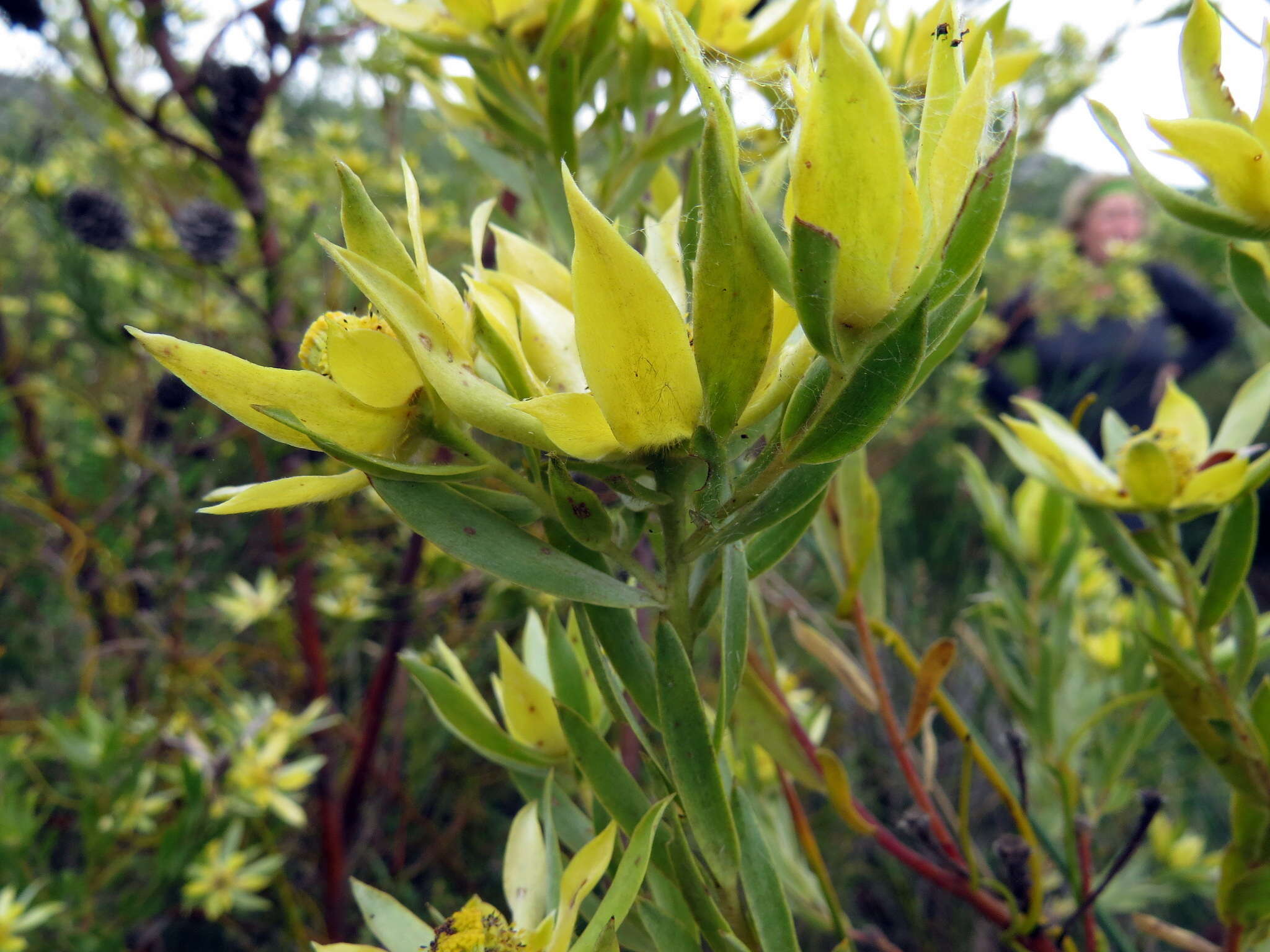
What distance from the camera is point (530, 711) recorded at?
384 mm

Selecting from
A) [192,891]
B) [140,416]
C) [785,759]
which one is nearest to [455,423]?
[785,759]

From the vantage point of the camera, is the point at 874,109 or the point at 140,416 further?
the point at 140,416

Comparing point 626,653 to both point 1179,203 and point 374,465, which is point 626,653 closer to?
point 374,465

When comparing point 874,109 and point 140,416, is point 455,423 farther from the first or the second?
point 140,416

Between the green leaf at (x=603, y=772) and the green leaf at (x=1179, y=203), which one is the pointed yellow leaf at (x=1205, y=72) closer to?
the green leaf at (x=1179, y=203)

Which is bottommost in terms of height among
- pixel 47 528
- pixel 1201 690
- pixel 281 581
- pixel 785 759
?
pixel 47 528

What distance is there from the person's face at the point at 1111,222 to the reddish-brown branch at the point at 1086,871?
3598mm

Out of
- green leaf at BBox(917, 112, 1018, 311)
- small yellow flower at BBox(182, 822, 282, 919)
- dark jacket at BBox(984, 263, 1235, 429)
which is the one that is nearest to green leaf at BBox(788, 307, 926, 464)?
green leaf at BBox(917, 112, 1018, 311)

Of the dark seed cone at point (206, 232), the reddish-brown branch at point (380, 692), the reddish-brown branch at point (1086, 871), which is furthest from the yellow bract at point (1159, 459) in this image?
the dark seed cone at point (206, 232)

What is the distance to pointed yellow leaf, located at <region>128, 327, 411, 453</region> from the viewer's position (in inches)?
9.6

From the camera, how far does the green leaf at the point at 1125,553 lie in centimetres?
44

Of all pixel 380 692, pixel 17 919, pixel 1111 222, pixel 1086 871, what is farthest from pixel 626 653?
pixel 1111 222

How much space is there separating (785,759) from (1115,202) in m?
4.08

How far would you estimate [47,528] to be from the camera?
1355 mm
